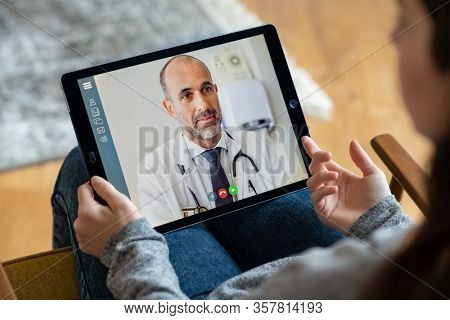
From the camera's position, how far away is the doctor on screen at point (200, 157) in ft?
2.03

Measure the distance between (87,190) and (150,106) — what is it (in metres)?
0.10

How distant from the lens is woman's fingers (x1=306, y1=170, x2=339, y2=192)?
0.61 meters

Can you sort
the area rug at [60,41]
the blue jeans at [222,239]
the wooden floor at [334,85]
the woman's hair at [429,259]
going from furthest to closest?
the area rug at [60,41], the wooden floor at [334,85], the blue jeans at [222,239], the woman's hair at [429,259]

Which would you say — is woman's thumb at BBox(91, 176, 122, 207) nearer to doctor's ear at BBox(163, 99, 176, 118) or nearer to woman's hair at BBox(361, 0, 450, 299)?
doctor's ear at BBox(163, 99, 176, 118)

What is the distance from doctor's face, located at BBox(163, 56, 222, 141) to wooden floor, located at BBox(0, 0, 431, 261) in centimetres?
18

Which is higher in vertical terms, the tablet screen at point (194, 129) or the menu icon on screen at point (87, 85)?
the menu icon on screen at point (87, 85)

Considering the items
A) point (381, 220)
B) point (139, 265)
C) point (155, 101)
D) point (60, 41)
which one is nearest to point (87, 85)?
point (155, 101)

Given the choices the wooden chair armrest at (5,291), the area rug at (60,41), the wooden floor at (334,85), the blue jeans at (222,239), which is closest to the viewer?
the wooden chair armrest at (5,291)

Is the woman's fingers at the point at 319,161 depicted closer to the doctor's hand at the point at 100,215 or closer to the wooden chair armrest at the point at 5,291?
the doctor's hand at the point at 100,215

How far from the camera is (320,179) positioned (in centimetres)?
62

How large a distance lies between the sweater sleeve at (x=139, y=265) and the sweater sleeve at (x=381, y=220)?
0.56ft

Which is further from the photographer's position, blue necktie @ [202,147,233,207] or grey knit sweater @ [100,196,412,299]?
blue necktie @ [202,147,233,207]

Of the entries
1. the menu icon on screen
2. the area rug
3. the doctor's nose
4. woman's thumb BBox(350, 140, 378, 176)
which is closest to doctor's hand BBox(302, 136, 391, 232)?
woman's thumb BBox(350, 140, 378, 176)

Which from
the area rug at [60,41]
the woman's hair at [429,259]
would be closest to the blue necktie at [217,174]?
the woman's hair at [429,259]
